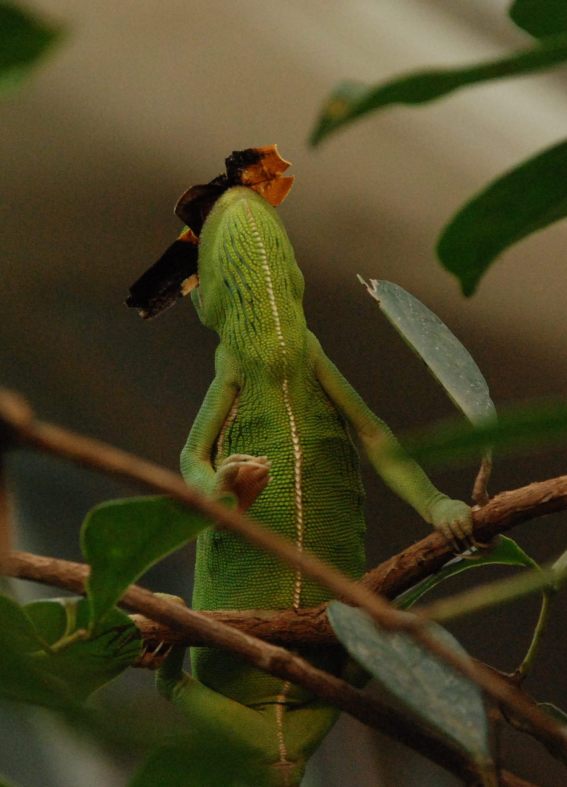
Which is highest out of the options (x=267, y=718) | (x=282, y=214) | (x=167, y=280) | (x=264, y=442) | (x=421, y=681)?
(x=282, y=214)

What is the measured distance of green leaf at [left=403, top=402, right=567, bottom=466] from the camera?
0.90 ft

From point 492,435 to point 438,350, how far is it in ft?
1.60

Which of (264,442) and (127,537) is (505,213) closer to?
(127,537)

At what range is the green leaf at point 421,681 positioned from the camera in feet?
1.67

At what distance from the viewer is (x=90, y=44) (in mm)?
1698

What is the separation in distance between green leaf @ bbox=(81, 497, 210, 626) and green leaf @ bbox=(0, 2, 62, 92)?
0.96ft

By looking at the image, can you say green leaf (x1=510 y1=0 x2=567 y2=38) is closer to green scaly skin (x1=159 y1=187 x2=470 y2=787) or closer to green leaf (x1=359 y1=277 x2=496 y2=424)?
green leaf (x1=359 y1=277 x2=496 y2=424)

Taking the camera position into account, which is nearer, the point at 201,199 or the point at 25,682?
the point at 25,682

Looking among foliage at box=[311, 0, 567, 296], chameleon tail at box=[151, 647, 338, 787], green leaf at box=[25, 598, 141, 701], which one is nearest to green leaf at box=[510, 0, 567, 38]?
foliage at box=[311, 0, 567, 296]

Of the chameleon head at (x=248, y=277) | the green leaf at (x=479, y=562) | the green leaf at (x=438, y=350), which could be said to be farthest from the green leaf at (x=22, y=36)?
the chameleon head at (x=248, y=277)

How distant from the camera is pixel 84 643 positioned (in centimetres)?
65

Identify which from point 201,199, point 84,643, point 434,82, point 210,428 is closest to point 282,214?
point 201,199

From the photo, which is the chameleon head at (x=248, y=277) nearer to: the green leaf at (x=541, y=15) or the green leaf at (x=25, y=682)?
the green leaf at (x=541, y=15)

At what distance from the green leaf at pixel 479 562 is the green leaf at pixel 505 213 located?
1.37ft
